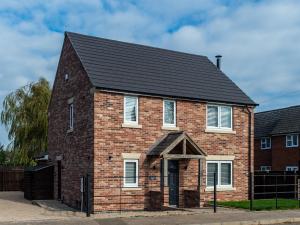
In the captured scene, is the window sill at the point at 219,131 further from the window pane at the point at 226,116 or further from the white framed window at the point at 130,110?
the white framed window at the point at 130,110

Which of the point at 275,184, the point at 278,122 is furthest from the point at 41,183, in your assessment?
the point at 278,122

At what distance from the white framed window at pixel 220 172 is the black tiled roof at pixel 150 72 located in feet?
10.1

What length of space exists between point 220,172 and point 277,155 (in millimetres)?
17887

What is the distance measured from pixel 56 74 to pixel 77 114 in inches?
178

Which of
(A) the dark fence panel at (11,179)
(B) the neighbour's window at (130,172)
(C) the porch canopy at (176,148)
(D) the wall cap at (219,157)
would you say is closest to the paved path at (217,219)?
(C) the porch canopy at (176,148)

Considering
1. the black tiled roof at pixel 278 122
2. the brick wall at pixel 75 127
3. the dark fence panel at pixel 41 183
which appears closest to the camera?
the brick wall at pixel 75 127

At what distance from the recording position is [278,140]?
131ft

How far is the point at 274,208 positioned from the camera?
68.6 feet

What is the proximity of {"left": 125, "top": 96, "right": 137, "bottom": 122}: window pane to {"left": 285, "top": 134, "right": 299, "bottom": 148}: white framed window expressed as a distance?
20.7m

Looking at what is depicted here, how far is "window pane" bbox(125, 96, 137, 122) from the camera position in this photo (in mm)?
21031

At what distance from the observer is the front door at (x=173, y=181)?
2198 centimetres

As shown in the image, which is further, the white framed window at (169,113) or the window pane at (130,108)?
the white framed window at (169,113)

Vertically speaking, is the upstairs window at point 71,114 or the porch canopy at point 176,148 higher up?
the upstairs window at point 71,114

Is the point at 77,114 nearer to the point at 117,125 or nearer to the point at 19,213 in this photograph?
the point at 117,125
